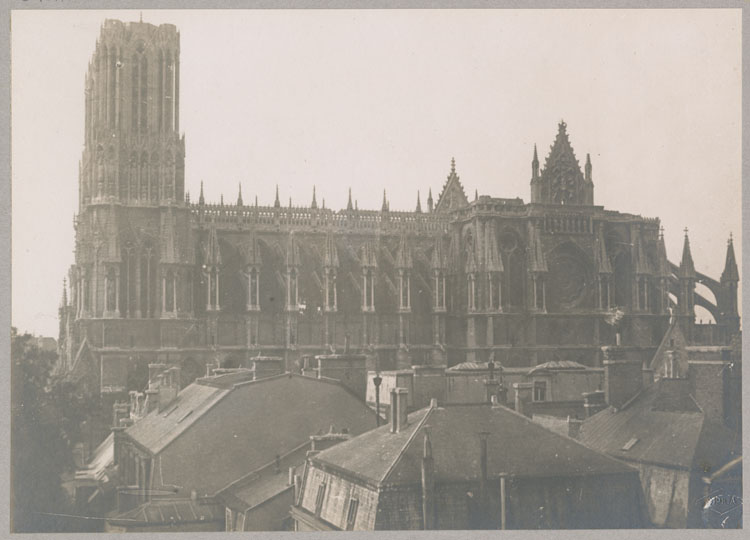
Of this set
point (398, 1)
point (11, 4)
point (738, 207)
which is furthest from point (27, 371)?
point (738, 207)

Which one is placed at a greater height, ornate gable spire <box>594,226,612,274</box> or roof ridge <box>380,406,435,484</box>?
ornate gable spire <box>594,226,612,274</box>

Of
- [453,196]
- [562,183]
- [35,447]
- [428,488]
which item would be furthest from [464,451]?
[453,196]

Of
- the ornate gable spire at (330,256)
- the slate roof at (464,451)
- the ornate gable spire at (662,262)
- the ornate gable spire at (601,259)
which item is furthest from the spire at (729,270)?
the ornate gable spire at (330,256)

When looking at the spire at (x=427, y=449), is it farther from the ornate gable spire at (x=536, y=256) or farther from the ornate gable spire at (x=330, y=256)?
the ornate gable spire at (x=536, y=256)

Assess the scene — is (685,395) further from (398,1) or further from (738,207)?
(398,1)

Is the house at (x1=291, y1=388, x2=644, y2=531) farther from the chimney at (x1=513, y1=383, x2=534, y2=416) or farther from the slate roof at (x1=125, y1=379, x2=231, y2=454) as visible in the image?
the chimney at (x1=513, y1=383, x2=534, y2=416)

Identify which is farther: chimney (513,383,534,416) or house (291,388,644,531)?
chimney (513,383,534,416)

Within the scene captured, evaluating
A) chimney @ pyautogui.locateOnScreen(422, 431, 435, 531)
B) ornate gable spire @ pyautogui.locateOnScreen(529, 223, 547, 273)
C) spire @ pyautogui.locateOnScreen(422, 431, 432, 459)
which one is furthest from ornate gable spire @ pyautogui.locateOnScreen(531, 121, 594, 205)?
chimney @ pyautogui.locateOnScreen(422, 431, 435, 531)
